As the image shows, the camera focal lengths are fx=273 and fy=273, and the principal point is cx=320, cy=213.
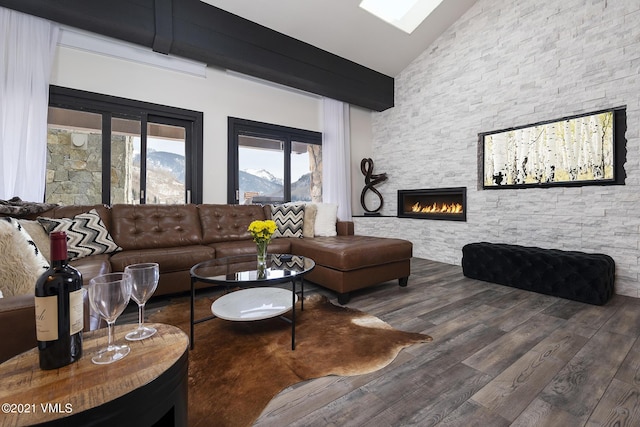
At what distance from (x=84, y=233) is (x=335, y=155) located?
3.67 m

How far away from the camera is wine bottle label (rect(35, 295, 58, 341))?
1.96 feet

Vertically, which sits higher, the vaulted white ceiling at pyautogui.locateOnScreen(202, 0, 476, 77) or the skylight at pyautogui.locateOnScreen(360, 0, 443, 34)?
the skylight at pyautogui.locateOnScreen(360, 0, 443, 34)

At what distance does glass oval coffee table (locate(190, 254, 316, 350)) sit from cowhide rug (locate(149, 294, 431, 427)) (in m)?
0.12

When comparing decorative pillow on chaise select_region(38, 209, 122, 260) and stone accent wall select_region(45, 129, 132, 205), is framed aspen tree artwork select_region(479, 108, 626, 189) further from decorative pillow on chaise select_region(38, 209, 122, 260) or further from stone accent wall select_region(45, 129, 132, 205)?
stone accent wall select_region(45, 129, 132, 205)

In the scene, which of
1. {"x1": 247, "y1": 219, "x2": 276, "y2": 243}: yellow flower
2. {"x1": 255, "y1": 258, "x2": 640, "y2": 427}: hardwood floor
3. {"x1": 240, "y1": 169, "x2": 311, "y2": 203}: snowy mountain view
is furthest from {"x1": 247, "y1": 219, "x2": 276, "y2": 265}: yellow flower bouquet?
{"x1": 240, "y1": 169, "x2": 311, "y2": 203}: snowy mountain view

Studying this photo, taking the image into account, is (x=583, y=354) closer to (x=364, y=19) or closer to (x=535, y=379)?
Answer: (x=535, y=379)

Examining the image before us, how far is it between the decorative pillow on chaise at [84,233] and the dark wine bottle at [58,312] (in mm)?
2036

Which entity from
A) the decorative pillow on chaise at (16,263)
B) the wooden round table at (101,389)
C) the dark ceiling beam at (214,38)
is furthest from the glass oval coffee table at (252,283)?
the dark ceiling beam at (214,38)

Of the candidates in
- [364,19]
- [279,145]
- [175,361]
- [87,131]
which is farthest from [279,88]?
[175,361]

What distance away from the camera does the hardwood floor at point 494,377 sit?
3.84ft

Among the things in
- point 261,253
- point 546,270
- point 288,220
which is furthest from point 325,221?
point 546,270

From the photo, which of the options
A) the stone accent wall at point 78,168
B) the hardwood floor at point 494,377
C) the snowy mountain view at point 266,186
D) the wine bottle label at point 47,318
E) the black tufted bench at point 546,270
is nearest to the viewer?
the wine bottle label at point 47,318

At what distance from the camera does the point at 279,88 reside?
439cm

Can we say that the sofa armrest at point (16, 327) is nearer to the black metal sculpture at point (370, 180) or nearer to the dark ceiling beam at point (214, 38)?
the dark ceiling beam at point (214, 38)
